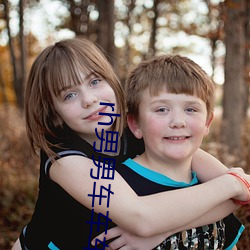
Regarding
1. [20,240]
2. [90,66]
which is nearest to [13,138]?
Result: [20,240]

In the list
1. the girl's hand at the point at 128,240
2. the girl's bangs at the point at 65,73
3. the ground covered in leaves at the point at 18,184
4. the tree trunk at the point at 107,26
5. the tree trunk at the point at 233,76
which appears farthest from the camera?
the tree trunk at the point at 107,26

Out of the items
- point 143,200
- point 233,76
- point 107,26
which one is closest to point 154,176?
point 143,200

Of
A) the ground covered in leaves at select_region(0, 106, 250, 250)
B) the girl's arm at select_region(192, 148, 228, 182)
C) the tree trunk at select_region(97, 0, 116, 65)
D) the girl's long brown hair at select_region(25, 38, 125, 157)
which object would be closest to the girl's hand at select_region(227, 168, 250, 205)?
the girl's arm at select_region(192, 148, 228, 182)

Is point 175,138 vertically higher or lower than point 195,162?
higher

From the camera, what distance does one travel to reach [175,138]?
191 cm

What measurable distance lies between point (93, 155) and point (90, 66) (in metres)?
0.41

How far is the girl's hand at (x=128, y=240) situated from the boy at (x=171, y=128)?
45 mm

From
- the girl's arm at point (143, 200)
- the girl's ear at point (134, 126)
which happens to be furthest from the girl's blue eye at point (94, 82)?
the girl's arm at point (143, 200)

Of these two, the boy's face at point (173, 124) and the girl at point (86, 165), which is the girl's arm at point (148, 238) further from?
the boy's face at point (173, 124)

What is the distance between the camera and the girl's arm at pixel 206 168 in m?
2.14

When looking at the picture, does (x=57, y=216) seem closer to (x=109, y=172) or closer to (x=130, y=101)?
(x=109, y=172)

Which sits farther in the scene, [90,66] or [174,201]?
[90,66]

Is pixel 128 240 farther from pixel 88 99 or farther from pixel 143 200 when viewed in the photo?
pixel 88 99

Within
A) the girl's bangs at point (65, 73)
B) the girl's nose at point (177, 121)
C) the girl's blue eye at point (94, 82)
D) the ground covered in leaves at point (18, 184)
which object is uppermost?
the girl's bangs at point (65, 73)
